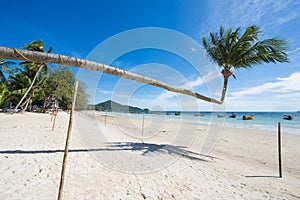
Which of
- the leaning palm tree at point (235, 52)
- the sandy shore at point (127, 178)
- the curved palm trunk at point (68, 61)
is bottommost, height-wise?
the sandy shore at point (127, 178)

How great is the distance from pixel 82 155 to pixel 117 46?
16.7ft

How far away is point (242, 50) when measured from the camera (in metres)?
5.95

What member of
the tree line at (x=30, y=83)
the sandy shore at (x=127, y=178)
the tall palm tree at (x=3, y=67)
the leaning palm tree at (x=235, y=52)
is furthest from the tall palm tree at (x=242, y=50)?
the tall palm tree at (x=3, y=67)

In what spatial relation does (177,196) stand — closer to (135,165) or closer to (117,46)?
(135,165)

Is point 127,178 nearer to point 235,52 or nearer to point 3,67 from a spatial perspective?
point 235,52

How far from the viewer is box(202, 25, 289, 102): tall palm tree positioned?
5532mm

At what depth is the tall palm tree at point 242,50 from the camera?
18.1 feet

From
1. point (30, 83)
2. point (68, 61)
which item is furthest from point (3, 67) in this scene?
point (68, 61)

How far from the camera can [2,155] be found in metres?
3.80

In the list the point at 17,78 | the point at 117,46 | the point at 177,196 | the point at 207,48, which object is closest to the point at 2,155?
the point at 177,196

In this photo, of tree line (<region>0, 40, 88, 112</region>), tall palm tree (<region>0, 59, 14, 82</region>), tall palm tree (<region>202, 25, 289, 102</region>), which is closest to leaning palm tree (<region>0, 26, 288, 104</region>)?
tall palm tree (<region>202, 25, 289, 102</region>)

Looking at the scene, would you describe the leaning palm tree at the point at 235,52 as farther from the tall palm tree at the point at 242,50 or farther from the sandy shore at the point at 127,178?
the sandy shore at the point at 127,178

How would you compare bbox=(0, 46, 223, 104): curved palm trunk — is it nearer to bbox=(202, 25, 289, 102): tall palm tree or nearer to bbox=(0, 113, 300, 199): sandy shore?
bbox=(0, 113, 300, 199): sandy shore

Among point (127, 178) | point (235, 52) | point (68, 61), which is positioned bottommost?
point (127, 178)
